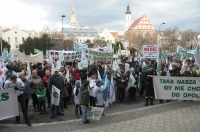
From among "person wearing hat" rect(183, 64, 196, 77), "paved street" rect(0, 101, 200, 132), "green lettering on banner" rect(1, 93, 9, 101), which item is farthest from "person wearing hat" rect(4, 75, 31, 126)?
"person wearing hat" rect(183, 64, 196, 77)

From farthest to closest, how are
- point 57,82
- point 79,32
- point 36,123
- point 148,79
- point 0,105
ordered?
point 79,32
point 148,79
point 57,82
point 36,123
point 0,105

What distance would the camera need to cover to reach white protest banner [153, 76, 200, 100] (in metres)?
9.40

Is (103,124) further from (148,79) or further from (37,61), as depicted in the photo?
(37,61)

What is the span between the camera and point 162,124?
26.8ft

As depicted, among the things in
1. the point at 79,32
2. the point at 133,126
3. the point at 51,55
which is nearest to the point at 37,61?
the point at 51,55

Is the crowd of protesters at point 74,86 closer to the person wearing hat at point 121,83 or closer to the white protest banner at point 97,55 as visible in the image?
the person wearing hat at point 121,83

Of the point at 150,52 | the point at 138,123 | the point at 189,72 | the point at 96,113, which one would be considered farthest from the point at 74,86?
the point at 150,52

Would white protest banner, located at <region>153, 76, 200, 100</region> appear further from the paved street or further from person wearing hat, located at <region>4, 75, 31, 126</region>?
person wearing hat, located at <region>4, 75, 31, 126</region>

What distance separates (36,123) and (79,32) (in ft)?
519

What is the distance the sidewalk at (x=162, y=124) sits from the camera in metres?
7.70

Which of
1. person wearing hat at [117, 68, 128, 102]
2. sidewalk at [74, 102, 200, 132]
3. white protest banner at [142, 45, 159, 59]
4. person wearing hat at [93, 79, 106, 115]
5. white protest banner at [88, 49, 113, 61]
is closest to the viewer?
sidewalk at [74, 102, 200, 132]

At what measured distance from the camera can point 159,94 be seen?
33.0 ft

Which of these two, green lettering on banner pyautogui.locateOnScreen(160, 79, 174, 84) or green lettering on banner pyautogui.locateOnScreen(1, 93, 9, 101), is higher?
green lettering on banner pyautogui.locateOnScreen(160, 79, 174, 84)

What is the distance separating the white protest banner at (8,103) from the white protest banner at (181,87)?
17.6ft
